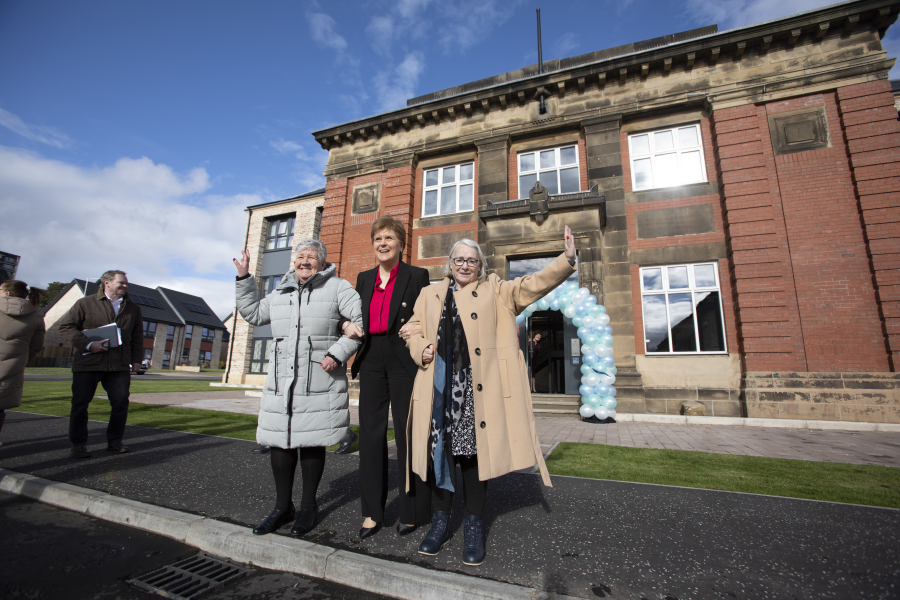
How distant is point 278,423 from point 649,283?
11.1 metres

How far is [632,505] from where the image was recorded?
135 inches

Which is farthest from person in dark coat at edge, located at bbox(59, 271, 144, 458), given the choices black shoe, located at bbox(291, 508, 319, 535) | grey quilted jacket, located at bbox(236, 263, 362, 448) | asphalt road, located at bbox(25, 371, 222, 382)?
asphalt road, located at bbox(25, 371, 222, 382)

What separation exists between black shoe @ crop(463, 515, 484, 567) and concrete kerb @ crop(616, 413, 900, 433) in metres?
8.73

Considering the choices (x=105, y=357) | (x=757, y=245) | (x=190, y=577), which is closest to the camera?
(x=190, y=577)

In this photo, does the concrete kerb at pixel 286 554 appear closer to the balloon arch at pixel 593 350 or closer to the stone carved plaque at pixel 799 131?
the balloon arch at pixel 593 350

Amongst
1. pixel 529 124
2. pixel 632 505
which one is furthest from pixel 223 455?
pixel 529 124

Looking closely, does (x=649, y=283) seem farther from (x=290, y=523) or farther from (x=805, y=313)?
(x=290, y=523)

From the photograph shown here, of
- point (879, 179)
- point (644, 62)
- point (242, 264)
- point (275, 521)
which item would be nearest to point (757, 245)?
point (879, 179)

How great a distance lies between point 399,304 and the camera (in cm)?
307

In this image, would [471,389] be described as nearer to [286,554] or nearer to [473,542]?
[473,542]

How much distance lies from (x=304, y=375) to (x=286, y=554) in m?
1.14

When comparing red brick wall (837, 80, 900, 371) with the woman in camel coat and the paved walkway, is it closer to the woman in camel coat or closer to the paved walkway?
the paved walkway

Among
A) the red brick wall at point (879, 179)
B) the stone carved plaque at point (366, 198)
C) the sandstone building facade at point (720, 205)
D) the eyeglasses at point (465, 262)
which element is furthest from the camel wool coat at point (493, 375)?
the stone carved plaque at point (366, 198)

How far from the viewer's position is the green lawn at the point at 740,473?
3.82 m
